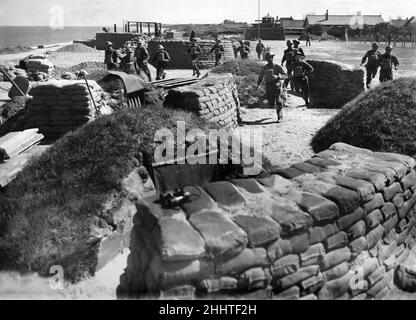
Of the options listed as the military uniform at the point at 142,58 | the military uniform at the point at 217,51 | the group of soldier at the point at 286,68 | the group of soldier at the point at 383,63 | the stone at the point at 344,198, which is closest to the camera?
the stone at the point at 344,198

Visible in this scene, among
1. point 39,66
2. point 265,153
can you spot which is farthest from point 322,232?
point 39,66

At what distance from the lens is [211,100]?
29.1 ft

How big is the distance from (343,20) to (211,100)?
46679mm

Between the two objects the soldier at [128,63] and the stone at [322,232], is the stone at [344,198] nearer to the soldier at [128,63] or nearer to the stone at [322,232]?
the stone at [322,232]

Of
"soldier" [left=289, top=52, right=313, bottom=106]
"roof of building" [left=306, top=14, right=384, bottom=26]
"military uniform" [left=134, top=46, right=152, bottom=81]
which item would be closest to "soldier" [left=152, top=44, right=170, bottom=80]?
"military uniform" [left=134, top=46, right=152, bottom=81]

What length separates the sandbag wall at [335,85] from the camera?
1291cm

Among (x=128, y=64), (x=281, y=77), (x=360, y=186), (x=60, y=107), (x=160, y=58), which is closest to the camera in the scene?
(x=360, y=186)

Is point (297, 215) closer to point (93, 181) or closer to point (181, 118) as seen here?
point (93, 181)

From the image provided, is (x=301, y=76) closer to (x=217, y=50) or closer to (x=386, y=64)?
(x=386, y=64)

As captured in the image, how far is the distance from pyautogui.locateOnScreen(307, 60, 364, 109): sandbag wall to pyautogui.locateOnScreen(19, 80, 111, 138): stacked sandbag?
273 inches

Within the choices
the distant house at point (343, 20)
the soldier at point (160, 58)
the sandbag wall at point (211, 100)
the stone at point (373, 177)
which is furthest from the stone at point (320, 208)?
the distant house at point (343, 20)

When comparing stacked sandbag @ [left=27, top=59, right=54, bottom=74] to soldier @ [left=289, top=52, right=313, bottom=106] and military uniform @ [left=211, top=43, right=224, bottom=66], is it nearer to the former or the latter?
military uniform @ [left=211, top=43, right=224, bottom=66]

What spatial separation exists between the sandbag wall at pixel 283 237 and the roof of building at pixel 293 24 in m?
51.2

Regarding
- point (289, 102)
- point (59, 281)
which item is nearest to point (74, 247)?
point (59, 281)
